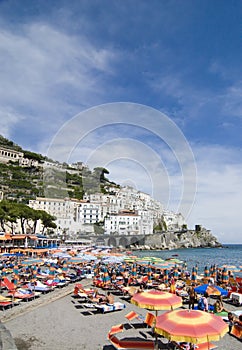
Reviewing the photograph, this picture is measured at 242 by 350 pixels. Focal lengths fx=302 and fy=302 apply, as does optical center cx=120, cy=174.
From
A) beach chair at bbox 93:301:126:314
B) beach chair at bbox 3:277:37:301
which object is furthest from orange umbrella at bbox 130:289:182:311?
beach chair at bbox 3:277:37:301

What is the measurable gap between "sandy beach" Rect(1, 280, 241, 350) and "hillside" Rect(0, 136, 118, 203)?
7645 centimetres

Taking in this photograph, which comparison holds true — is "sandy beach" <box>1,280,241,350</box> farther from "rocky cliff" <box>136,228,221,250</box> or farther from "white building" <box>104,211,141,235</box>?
"rocky cliff" <box>136,228,221,250</box>

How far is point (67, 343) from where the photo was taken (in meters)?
9.11

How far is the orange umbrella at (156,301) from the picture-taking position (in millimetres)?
8125

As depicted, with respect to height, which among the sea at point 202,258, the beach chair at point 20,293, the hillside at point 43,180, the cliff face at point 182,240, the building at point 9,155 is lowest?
the sea at point 202,258

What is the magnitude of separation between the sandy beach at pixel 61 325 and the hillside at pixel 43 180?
7645cm

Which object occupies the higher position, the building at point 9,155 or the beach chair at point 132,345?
the building at point 9,155

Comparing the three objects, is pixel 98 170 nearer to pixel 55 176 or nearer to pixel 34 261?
pixel 55 176

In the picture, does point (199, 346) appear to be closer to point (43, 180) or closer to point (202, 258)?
point (202, 258)

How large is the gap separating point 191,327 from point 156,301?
2418 mm

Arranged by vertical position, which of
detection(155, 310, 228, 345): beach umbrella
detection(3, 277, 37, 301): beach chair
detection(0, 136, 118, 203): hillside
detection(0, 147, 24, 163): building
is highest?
detection(0, 147, 24, 163): building

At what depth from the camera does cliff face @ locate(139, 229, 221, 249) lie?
9811 cm

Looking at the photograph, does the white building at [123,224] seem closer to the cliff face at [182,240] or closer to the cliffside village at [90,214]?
the cliffside village at [90,214]

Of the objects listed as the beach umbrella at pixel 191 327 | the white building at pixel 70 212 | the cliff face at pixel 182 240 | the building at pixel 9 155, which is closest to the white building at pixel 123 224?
the white building at pixel 70 212
